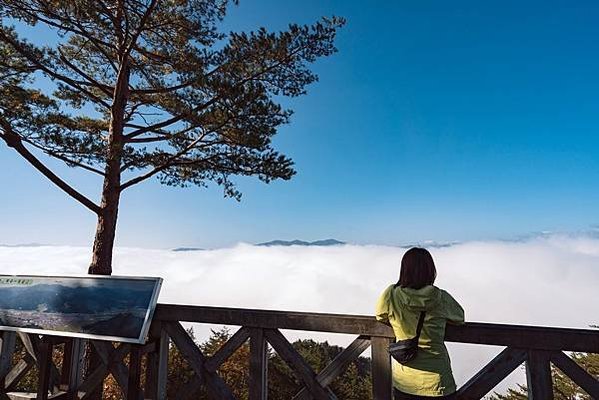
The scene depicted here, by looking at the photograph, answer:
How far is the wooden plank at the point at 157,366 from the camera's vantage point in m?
3.10

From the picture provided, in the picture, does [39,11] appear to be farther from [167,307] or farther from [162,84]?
[167,307]

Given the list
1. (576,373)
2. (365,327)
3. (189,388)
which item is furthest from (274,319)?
(576,373)

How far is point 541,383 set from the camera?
221cm

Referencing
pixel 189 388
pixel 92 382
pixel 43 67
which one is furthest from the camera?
pixel 43 67

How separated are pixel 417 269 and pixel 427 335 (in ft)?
1.26

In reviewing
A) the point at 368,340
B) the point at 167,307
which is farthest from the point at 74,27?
the point at 368,340

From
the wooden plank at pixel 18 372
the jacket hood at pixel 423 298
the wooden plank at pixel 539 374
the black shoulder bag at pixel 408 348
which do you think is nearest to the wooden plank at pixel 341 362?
the black shoulder bag at pixel 408 348

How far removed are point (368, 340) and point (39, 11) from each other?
26.3ft

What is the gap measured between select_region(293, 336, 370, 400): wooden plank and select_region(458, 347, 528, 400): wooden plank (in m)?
0.67

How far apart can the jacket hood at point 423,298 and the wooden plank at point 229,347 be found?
1.34 m

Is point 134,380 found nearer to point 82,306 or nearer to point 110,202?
point 82,306

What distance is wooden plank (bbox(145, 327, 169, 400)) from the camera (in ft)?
10.2

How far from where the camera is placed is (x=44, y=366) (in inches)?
126

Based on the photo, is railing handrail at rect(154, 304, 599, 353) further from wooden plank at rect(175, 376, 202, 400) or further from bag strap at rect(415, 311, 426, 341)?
wooden plank at rect(175, 376, 202, 400)
